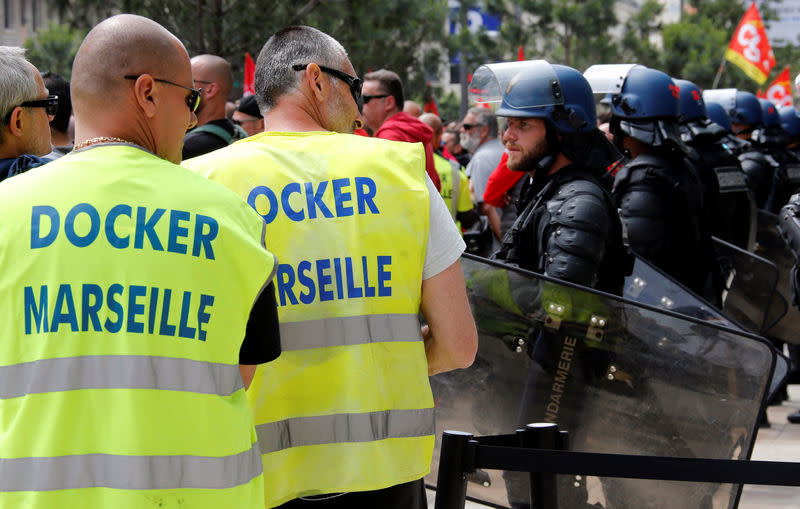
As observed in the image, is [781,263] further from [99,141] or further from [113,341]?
[113,341]

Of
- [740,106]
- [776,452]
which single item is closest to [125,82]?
[776,452]

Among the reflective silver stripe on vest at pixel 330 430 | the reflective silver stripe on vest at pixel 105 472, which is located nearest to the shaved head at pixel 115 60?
the reflective silver stripe on vest at pixel 105 472

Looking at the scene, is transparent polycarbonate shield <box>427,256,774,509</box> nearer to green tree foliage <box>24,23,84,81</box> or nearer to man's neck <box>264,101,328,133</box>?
man's neck <box>264,101,328,133</box>

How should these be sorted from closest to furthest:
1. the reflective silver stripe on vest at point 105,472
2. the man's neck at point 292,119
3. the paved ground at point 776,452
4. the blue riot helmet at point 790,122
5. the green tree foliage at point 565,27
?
the reflective silver stripe on vest at point 105,472 → the man's neck at point 292,119 → the paved ground at point 776,452 → the blue riot helmet at point 790,122 → the green tree foliage at point 565,27

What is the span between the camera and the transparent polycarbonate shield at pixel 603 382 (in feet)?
11.6

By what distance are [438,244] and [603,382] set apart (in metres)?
1.30

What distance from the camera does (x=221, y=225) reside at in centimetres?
206

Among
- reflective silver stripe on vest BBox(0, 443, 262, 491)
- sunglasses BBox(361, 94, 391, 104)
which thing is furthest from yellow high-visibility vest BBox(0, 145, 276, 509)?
sunglasses BBox(361, 94, 391, 104)

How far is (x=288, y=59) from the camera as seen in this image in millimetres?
2768

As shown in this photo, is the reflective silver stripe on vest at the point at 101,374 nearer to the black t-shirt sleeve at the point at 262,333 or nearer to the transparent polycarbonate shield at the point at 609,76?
the black t-shirt sleeve at the point at 262,333

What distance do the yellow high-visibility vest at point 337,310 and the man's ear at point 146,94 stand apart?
1.34ft

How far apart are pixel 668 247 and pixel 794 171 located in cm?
595

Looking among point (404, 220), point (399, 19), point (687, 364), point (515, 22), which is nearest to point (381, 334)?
point (404, 220)

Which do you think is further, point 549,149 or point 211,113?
point 211,113
